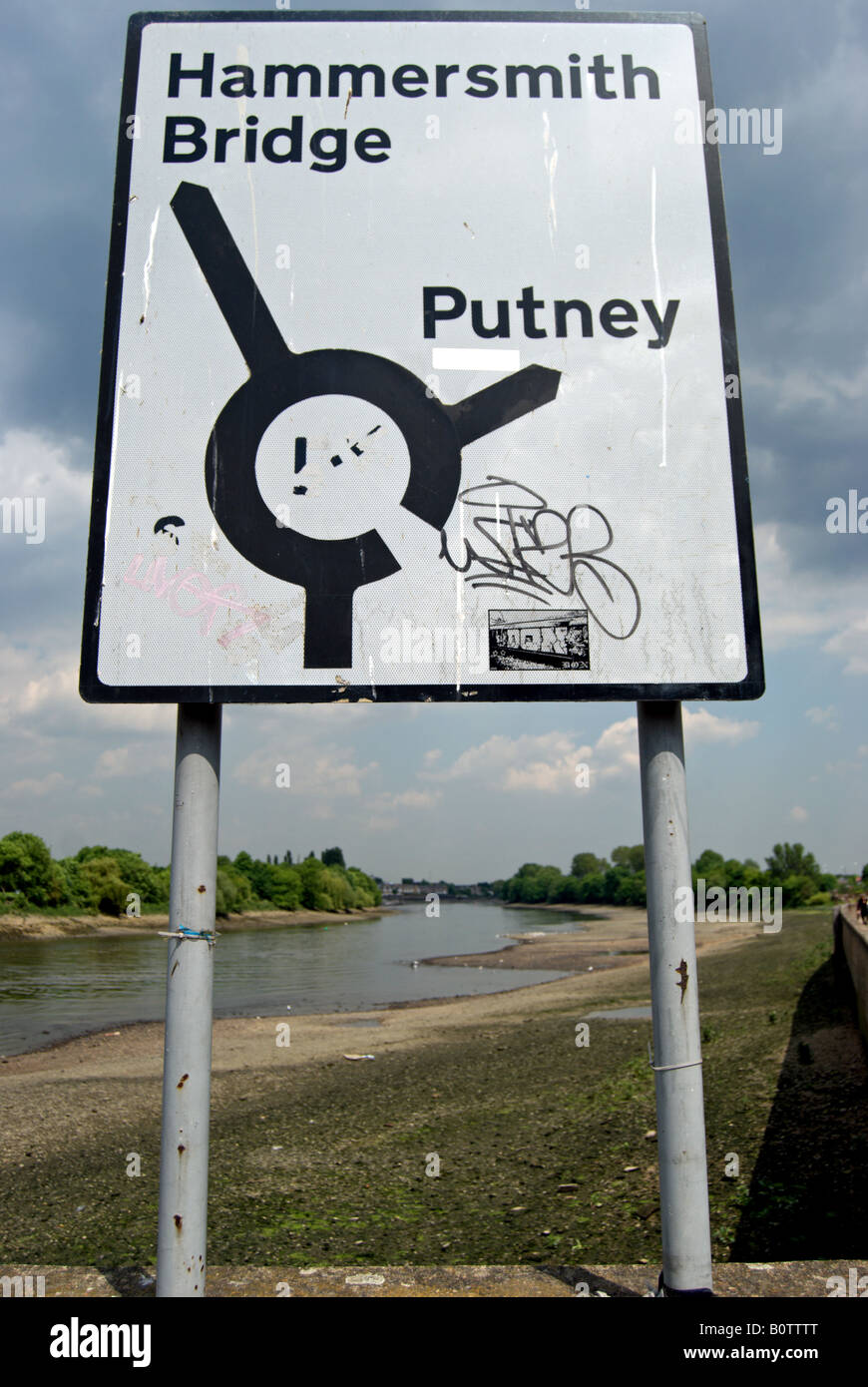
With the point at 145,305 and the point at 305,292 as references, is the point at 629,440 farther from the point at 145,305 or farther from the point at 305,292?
the point at 145,305

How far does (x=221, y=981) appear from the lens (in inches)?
1062

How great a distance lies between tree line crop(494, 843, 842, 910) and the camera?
69938mm

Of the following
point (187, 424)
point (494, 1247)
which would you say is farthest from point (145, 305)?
point (494, 1247)

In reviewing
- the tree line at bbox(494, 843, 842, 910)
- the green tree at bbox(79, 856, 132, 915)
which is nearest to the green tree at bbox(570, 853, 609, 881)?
the tree line at bbox(494, 843, 842, 910)

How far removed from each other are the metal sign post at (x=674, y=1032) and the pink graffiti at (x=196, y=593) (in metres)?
1.48

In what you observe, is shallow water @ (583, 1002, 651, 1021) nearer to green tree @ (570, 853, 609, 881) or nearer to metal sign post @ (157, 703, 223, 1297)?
metal sign post @ (157, 703, 223, 1297)

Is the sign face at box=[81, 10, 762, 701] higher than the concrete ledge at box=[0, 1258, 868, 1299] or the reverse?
higher

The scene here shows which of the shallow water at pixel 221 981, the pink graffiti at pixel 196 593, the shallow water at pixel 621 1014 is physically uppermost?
the pink graffiti at pixel 196 593

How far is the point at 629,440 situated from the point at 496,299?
73 centimetres

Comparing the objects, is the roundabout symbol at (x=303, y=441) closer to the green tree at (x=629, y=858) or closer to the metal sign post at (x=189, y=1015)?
the metal sign post at (x=189, y=1015)

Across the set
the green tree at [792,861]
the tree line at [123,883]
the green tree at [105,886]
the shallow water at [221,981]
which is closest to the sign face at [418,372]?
the shallow water at [221,981]

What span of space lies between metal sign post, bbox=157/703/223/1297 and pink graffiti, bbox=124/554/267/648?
0.32 m

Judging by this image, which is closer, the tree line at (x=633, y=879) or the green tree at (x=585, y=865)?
the tree line at (x=633, y=879)

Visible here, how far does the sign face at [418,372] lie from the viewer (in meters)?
2.83
